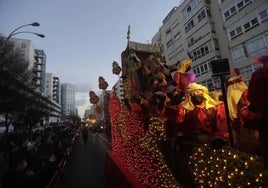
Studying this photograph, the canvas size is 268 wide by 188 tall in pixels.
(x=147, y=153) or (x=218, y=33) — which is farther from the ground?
(x=218, y=33)

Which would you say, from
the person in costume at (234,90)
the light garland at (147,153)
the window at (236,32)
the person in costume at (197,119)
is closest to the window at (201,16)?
the window at (236,32)

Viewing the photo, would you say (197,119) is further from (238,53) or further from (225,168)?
(238,53)

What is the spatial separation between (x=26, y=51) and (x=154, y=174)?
3278 inches

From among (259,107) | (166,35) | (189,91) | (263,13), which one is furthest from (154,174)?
(166,35)

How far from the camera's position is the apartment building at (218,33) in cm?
2234

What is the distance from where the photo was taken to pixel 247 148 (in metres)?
3.84

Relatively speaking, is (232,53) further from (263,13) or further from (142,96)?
(142,96)

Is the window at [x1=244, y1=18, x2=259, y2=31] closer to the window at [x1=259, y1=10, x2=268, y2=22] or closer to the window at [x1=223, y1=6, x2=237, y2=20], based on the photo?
the window at [x1=259, y1=10, x2=268, y2=22]

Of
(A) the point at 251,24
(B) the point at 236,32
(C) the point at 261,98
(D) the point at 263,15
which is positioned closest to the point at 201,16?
(B) the point at 236,32

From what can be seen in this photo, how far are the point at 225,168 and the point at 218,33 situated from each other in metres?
28.4

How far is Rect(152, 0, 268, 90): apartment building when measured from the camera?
22344 mm

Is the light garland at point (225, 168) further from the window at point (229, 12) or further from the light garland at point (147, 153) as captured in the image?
the window at point (229, 12)

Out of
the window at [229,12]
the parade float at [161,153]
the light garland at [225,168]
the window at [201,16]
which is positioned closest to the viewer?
the light garland at [225,168]

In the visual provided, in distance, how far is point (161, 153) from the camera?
187 inches
